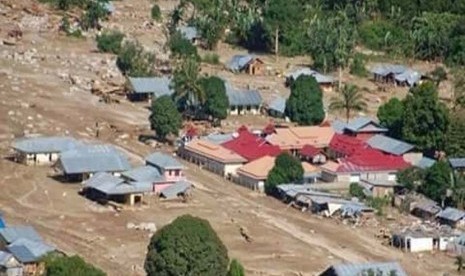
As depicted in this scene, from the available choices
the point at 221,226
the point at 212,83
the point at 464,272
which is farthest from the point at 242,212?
the point at 212,83

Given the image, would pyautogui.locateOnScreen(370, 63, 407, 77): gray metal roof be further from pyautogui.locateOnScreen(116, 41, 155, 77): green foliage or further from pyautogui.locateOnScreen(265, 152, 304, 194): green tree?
pyautogui.locateOnScreen(265, 152, 304, 194): green tree

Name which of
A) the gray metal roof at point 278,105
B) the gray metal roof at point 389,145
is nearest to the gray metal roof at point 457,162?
the gray metal roof at point 389,145

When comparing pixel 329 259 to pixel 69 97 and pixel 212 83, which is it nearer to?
pixel 212 83

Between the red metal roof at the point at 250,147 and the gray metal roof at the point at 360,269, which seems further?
the red metal roof at the point at 250,147

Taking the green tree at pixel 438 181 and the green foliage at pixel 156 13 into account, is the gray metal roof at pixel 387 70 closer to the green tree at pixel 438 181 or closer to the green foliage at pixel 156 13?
the green foliage at pixel 156 13

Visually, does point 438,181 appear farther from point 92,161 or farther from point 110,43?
point 110,43
